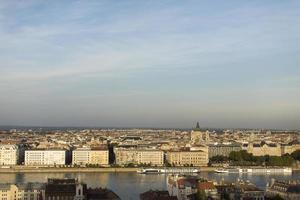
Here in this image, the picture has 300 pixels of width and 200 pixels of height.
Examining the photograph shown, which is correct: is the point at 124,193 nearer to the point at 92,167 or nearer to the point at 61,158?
the point at 92,167

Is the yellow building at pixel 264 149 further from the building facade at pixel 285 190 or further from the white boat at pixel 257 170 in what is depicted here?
the building facade at pixel 285 190

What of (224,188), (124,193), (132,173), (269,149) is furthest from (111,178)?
(269,149)

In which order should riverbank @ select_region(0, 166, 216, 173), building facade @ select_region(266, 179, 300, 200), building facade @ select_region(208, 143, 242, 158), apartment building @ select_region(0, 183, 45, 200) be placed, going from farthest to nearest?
1. building facade @ select_region(208, 143, 242, 158)
2. riverbank @ select_region(0, 166, 216, 173)
3. building facade @ select_region(266, 179, 300, 200)
4. apartment building @ select_region(0, 183, 45, 200)

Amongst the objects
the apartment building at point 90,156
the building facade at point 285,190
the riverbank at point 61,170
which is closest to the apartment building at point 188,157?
the riverbank at point 61,170

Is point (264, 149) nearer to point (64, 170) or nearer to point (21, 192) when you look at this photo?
point (64, 170)

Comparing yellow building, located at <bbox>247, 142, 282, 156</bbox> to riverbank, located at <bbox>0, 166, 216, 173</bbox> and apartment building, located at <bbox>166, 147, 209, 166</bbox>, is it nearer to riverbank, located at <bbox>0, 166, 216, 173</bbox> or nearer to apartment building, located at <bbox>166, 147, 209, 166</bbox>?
apartment building, located at <bbox>166, 147, 209, 166</bbox>

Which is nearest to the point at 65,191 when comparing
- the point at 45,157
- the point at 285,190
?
the point at 285,190

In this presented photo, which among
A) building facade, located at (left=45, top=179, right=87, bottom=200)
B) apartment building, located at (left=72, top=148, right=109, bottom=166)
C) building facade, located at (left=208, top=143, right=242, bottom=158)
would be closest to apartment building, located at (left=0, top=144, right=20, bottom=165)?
apartment building, located at (left=72, top=148, right=109, bottom=166)
